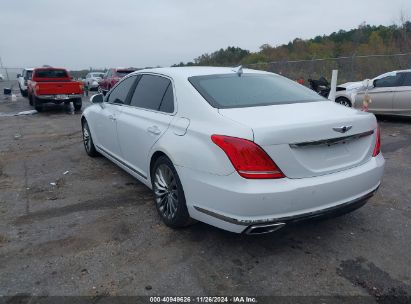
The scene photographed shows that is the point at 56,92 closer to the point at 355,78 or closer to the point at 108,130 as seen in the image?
the point at 108,130

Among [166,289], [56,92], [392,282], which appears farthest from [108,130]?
[56,92]

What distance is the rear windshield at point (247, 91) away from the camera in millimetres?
3574

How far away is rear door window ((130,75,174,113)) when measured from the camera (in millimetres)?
3986

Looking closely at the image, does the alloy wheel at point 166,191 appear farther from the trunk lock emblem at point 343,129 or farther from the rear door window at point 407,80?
the rear door window at point 407,80

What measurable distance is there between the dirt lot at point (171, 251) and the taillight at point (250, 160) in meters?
0.83

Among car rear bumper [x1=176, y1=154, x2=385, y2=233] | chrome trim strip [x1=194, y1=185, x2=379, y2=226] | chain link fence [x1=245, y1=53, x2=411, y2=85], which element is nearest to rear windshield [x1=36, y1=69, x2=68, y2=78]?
chain link fence [x1=245, y1=53, x2=411, y2=85]

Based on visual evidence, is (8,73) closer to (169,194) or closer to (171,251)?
(169,194)

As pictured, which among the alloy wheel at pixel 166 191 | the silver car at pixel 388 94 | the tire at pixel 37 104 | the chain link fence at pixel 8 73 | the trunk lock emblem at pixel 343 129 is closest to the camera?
the trunk lock emblem at pixel 343 129

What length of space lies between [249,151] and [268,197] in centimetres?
38

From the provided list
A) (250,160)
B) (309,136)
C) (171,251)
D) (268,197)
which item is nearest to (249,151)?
(250,160)

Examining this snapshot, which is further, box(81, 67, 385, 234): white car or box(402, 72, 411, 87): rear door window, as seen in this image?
box(402, 72, 411, 87): rear door window

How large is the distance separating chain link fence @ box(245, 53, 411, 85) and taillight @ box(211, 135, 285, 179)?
17210mm

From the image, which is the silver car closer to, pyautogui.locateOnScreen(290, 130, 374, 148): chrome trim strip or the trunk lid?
the trunk lid

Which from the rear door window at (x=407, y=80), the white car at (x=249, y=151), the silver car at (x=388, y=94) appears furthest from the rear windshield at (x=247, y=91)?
the rear door window at (x=407, y=80)
